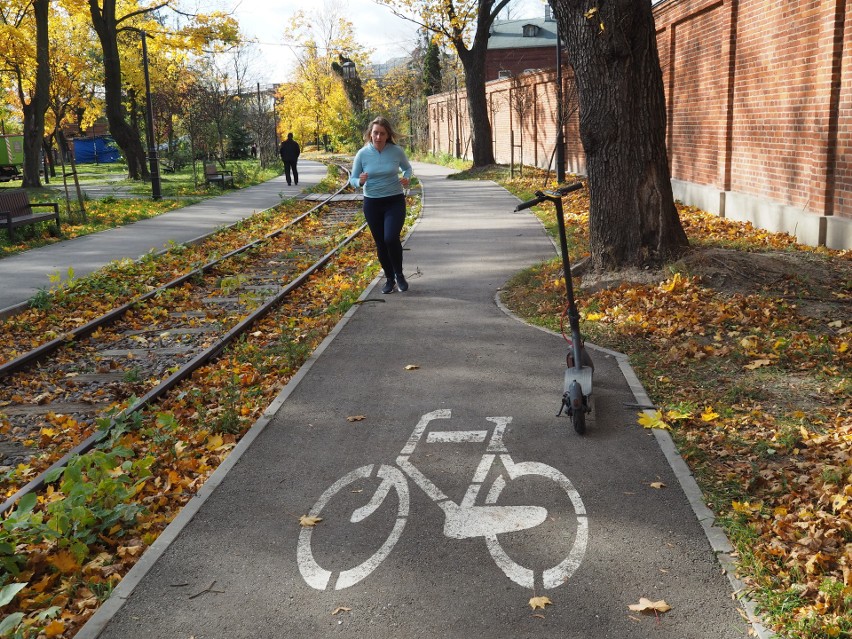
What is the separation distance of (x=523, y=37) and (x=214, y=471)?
3091 inches

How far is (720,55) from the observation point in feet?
52.1

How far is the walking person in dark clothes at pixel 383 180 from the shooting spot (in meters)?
10.1

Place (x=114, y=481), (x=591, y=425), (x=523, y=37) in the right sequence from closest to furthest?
(x=114, y=481) < (x=591, y=425) < (x=523, y=37)

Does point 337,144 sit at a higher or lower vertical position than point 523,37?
lower

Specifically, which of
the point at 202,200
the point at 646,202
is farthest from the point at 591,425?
the point at 202,200

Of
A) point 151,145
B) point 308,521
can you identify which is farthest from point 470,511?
point 151,145

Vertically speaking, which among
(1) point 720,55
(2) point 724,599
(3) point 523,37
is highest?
(3) point 523,37

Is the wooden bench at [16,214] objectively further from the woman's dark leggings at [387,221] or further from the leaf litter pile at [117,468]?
the woman's dark leggings at [387,221]

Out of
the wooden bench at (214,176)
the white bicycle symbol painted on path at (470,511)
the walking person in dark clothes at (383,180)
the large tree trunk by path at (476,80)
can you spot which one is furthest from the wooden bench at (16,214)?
the large tree trunk by path at (476,80)

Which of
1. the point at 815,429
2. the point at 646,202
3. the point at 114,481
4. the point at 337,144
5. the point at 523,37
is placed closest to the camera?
the point at 114,481

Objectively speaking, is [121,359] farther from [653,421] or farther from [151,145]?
[151,145]

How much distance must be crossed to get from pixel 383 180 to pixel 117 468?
18.2 feet

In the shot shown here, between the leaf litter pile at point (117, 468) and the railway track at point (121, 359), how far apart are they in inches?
4.3

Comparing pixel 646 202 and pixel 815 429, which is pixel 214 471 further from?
pixel 646 202
